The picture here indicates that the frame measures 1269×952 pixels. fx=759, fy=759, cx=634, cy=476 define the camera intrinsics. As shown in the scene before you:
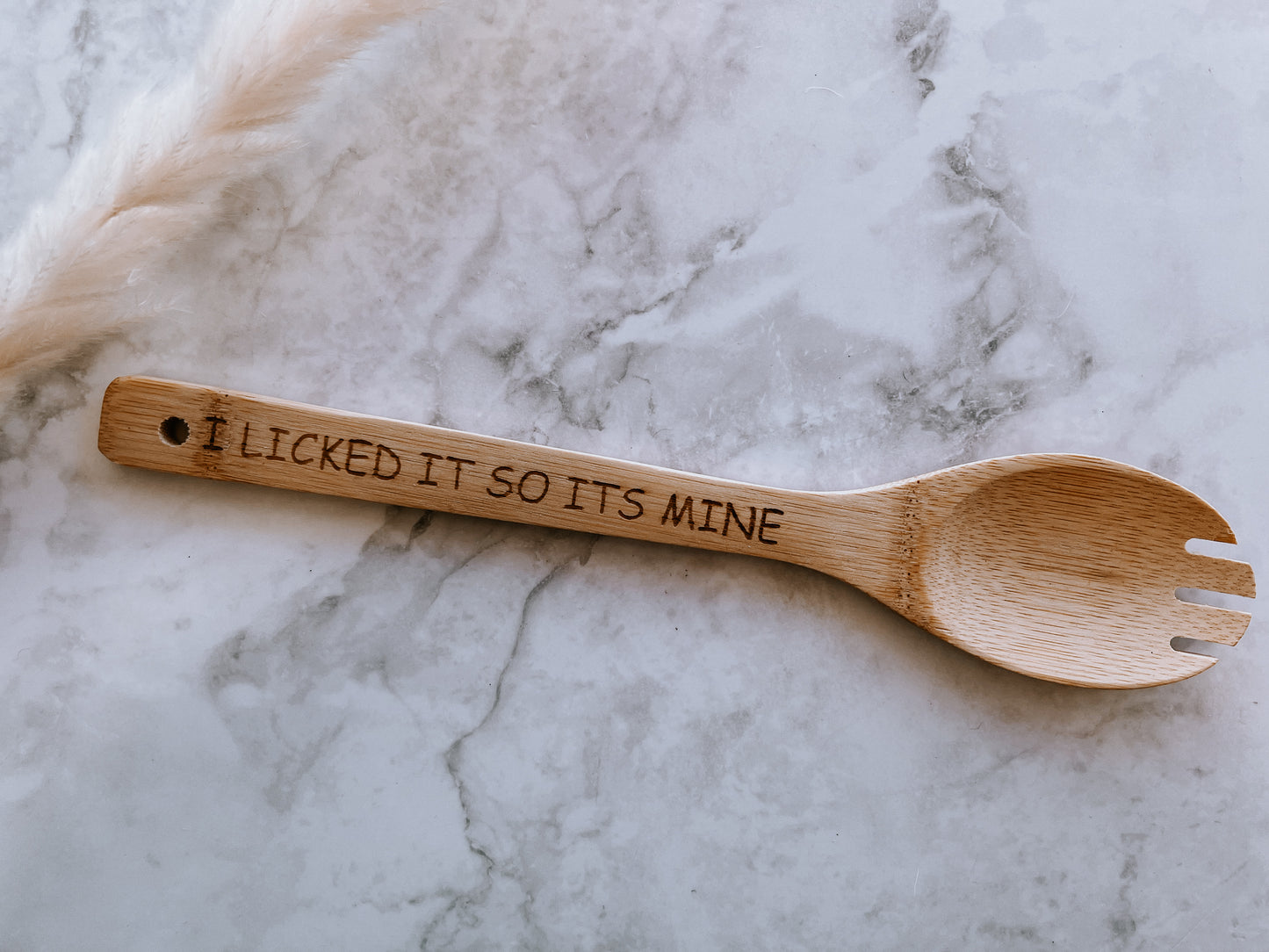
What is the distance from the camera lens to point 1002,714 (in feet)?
1.87

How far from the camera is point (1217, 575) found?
0.56m

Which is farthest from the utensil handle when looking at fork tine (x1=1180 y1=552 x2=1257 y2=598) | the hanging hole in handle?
fork tine (x1=1180 y1=552 x2=1257 y2=598)

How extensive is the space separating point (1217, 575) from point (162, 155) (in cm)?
79

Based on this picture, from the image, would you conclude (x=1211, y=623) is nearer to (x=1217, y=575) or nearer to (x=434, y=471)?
(x=1217, y=575)

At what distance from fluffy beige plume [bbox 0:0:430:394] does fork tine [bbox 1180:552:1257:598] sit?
26.7 inches

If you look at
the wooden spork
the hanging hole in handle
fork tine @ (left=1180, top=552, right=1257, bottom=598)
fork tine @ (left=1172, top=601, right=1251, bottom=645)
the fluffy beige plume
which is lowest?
fork tine @ (left=1172, top=601, right=1251, bottom=645)

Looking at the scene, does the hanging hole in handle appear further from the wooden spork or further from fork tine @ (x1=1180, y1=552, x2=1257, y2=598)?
fork tine @ (x1=1180, y1=552, x2=1257, y2=598)

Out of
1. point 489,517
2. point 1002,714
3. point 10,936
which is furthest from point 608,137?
point 10,936

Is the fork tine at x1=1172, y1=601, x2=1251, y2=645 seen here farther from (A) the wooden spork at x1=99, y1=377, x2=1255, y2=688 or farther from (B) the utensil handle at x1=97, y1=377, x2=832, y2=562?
Answer: (B) the utensil handle at x1=97, y1=377, x2=832, y2=562

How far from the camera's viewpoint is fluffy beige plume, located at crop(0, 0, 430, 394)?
19.0 inches

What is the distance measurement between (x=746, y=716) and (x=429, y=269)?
399 mm

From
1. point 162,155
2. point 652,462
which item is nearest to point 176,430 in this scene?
point 162,155

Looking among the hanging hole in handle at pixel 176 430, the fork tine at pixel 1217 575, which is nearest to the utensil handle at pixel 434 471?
the hanging hole in handle at pixel 176 430

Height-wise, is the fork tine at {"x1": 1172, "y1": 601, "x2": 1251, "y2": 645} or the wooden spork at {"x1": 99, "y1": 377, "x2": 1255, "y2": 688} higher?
the wooden spork at {"x1": 99, "y1": 377, "x2": 1255, "y2": 688}
